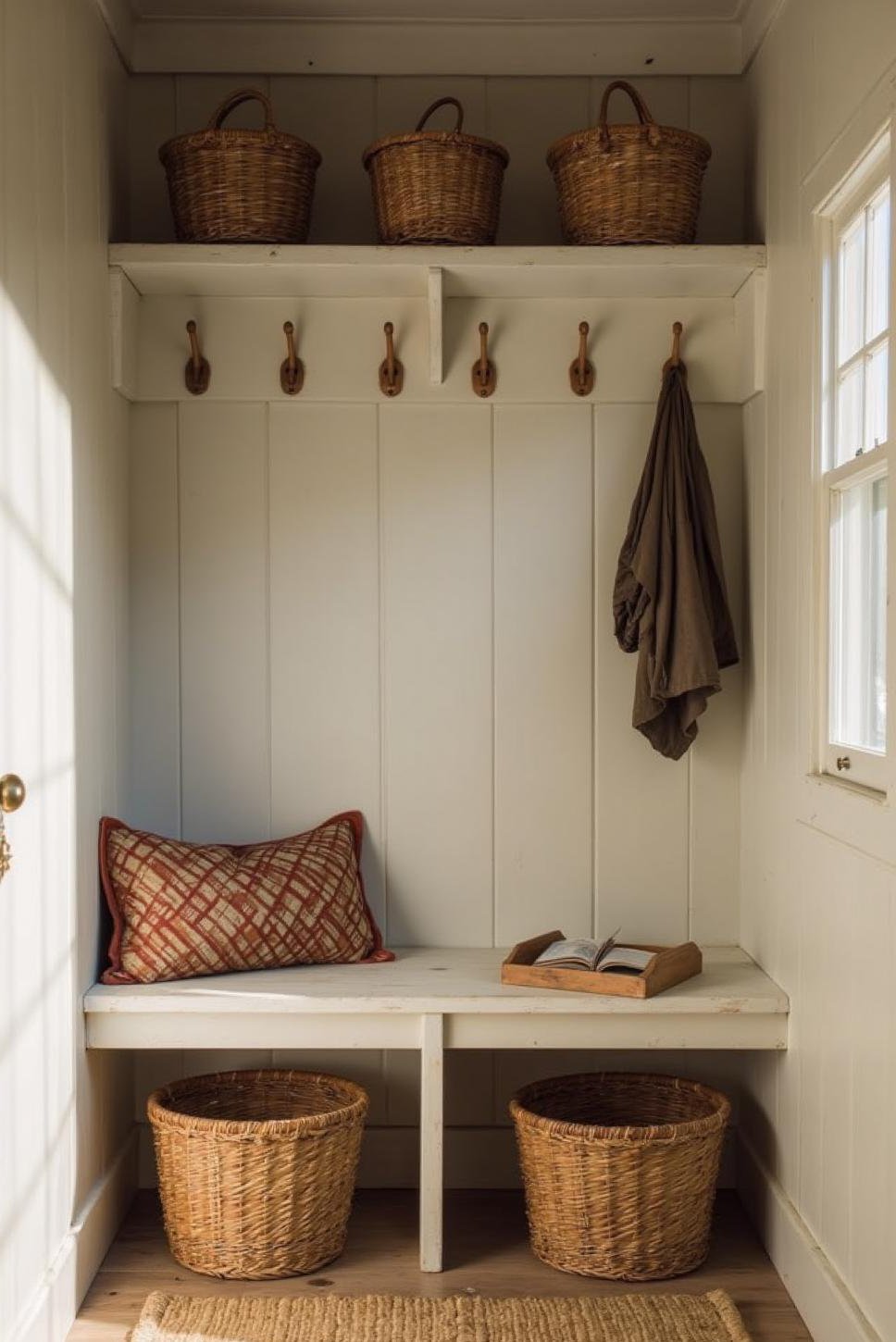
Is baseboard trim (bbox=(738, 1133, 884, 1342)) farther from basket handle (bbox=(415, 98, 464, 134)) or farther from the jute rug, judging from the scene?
basket handle (bbox=(415, 98, 464, 134))

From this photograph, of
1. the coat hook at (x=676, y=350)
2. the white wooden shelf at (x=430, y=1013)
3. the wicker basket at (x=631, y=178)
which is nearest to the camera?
the white wooden shelf at (x=430, y=1013)

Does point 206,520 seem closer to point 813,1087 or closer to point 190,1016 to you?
point 190,1016

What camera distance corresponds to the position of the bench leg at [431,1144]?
2.69m

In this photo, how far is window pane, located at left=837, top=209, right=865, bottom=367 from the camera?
2.33m

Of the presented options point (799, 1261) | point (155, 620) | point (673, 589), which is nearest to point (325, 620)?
point (155, 620)

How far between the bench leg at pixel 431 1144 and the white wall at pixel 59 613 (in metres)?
0.62

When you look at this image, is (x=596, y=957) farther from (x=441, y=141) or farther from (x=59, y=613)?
(x=441, y=141)

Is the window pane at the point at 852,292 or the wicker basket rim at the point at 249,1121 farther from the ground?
the window pane at the point at 852,292

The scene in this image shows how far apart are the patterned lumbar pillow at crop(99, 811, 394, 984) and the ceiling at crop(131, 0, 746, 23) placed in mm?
1714

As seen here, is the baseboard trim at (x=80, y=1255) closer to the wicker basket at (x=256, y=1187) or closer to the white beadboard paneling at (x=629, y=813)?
the wicker basket at (x=256, y=1187)

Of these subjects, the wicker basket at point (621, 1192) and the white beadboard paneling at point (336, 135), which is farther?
the white beadboard paneling at point (336, 135)

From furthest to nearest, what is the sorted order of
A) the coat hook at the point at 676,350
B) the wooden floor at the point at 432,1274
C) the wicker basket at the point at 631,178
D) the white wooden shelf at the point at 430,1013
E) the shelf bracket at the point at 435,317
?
the coat hook at the point at 676,350
the shelf bracket at the point at 435,317
the wicker basket at the point at 631,178
the white wooden shelf at the point at 430,1013
the wooden floor at the point at 432,1274

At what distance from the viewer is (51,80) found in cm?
238

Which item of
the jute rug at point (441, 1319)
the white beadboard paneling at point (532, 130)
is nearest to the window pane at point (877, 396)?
the white beadboard paneling at point (532, 130)
